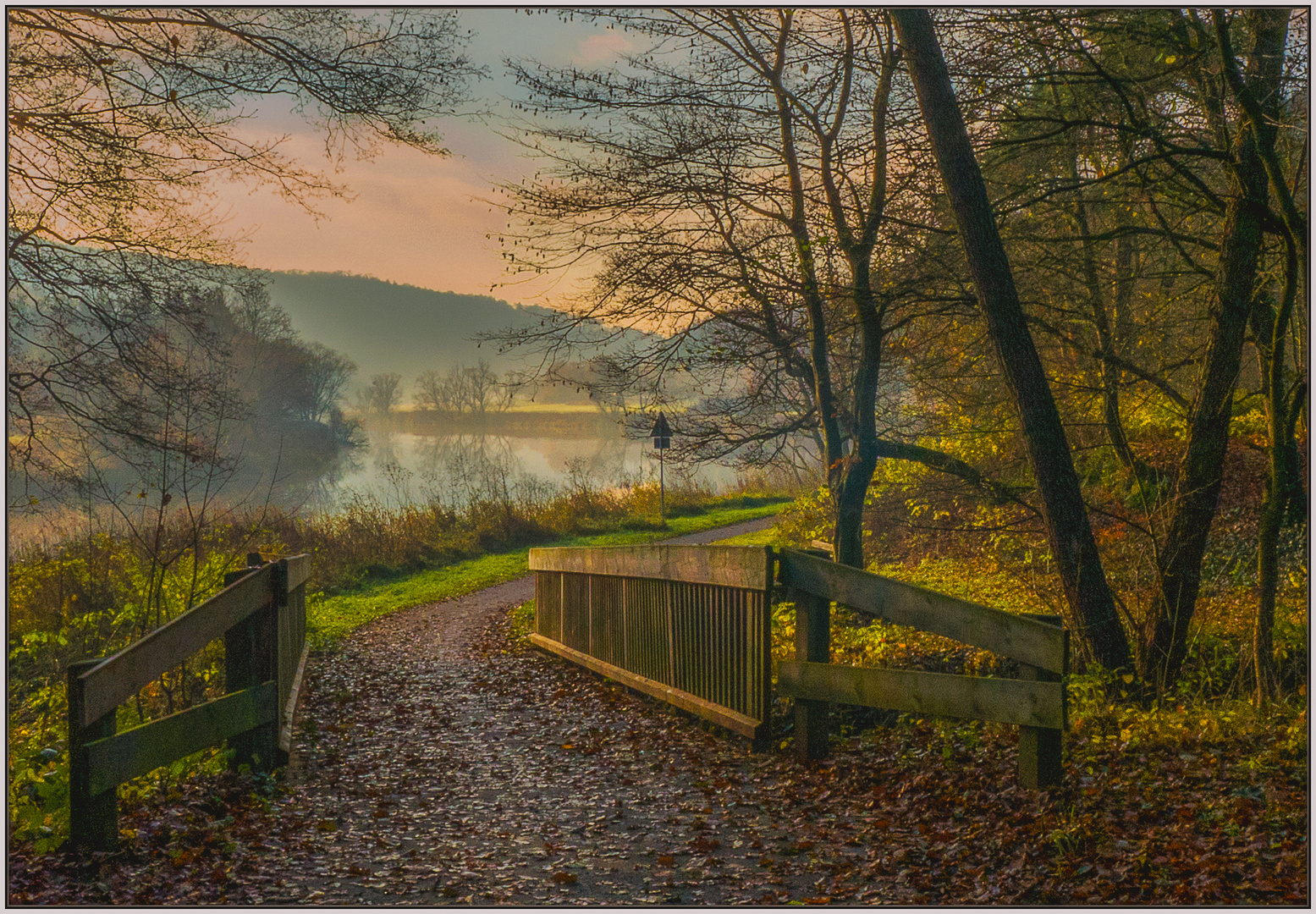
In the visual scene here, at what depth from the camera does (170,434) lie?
7.70 meters

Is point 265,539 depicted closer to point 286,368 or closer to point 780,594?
point 780,594

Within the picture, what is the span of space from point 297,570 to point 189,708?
2085 mm

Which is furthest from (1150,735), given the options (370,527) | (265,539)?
(370,527)

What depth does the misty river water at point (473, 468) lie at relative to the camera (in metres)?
23.5

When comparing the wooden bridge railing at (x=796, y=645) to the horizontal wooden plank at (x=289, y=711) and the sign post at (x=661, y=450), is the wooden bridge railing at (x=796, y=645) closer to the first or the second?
the horizontal wooden plank at (x=289, y=711)

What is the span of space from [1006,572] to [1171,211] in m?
4.47

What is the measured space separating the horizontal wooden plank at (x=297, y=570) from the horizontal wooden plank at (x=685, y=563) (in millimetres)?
2470

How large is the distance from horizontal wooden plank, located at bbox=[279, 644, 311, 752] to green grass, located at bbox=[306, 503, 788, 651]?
2830 mm

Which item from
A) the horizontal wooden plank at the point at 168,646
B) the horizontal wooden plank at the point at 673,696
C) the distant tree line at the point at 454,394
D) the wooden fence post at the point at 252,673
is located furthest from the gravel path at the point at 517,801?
the distant tree line at the point at 454,394

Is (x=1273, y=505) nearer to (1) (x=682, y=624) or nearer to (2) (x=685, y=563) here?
(2) (x=685, y=563)

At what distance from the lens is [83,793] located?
344cm

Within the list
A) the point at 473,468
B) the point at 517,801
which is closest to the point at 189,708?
the point at 517,801

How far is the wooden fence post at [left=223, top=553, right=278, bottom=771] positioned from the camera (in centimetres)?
514

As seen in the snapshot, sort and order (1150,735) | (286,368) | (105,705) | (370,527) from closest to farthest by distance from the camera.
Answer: (105,705) < (1150,735) < (370,527) < (286,368)
